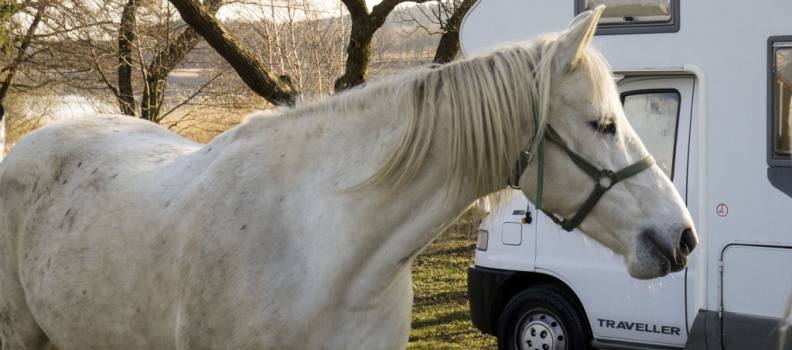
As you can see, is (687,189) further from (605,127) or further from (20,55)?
(20,55)

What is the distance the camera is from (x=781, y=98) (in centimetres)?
408

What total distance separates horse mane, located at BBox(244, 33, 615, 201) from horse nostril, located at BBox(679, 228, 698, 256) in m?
0.46

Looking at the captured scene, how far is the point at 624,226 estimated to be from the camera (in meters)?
2.27

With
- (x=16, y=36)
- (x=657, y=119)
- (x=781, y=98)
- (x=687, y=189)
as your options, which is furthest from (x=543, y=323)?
(x=16, y=36)

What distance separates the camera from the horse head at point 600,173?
2.23m

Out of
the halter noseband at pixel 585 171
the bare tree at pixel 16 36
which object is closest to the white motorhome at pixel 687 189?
the halter noseband at pixel 585 171

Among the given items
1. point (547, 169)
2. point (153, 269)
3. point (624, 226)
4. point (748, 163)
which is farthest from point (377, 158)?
point (748, 163)

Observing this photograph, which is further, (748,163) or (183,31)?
(183,31)

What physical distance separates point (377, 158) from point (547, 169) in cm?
56

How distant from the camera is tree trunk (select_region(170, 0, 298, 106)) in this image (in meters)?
6.55

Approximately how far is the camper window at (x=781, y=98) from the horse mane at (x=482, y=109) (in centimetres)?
227

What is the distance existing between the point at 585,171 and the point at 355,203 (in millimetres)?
753

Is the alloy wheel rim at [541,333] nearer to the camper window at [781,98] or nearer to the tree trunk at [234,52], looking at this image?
the camper window at [781,98]

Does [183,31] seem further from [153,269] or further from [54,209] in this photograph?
[153,269]
